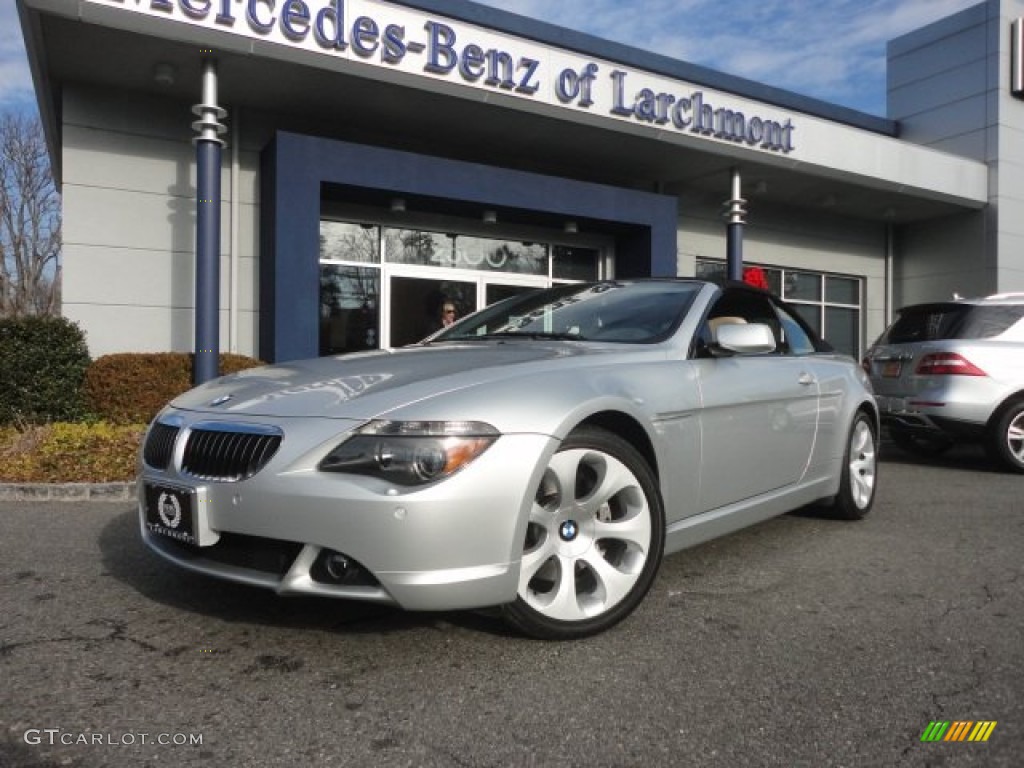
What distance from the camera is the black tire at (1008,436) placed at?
285 inches

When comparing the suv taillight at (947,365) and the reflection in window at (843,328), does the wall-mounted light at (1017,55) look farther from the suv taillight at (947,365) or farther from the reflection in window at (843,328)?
the suv taillight at (947,365)

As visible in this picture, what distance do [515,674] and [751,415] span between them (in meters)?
1.78

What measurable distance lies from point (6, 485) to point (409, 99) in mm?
5961

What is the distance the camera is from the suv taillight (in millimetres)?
7258

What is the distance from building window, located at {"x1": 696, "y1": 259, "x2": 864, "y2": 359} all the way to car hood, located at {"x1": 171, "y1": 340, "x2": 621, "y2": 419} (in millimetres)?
12656

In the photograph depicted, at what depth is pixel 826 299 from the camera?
16.1 metres

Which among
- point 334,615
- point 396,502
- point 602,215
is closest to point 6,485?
point 334,615

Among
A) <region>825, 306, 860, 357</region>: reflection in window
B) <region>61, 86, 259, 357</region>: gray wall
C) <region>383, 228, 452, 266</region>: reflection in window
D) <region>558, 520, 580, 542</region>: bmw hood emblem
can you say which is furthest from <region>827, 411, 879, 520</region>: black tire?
<region>825, 306, 860, 357</region>: reflection in window

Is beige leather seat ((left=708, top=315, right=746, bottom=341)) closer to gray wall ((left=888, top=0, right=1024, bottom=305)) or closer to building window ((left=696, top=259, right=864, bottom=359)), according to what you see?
building window ((left=696, top=259, right=864, bottom=359))

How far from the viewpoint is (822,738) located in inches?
83.0

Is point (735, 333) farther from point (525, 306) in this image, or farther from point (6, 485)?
point (6, 485)

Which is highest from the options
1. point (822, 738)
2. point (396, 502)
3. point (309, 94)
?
point (309, 94)

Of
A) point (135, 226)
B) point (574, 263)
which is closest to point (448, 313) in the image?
point (574, 263)

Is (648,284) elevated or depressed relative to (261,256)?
depressed
